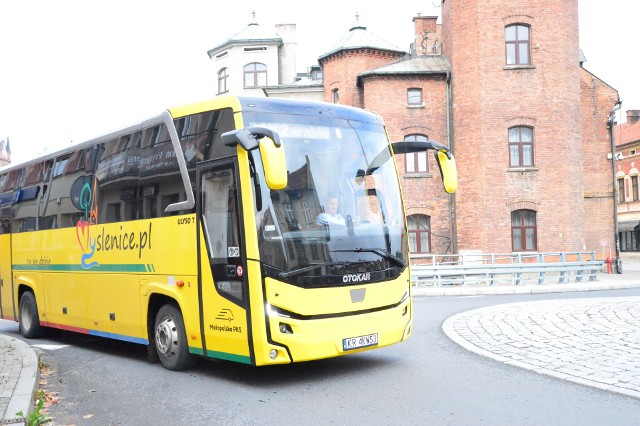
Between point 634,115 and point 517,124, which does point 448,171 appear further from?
point 634,115

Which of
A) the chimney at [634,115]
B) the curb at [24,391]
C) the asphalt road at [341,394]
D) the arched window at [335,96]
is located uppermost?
the chimney at [634,115]

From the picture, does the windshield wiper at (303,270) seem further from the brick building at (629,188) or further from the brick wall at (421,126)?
the brick building at (629,188)

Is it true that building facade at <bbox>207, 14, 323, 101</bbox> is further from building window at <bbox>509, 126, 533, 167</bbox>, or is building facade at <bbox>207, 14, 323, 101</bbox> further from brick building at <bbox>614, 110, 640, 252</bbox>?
brick building at <bbox>614, 110, 640, 252</bbox>

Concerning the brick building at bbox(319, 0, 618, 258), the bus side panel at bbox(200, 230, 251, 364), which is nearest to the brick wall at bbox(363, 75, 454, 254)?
the brick building at bbox(319, 0, 618, 258)

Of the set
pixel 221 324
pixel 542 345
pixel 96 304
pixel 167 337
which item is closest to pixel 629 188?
pixel 542 345

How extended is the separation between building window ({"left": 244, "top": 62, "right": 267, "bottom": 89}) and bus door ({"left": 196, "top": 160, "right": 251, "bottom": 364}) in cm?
4224

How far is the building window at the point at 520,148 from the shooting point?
31969 millimetres

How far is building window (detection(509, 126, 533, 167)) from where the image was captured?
105 ft

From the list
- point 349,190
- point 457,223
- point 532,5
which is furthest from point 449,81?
point 349,190

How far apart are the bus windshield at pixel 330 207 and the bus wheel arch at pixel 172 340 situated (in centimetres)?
187

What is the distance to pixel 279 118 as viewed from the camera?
793 centimetres

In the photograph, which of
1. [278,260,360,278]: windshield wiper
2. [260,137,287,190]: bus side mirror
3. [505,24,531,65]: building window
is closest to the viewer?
[260,137,287,190]: bus side mirror

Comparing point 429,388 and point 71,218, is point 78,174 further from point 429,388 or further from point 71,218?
point 429,388

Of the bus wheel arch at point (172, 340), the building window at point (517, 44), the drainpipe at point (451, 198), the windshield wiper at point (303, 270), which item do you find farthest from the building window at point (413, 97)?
the windshield wiper at point (303, 270)
